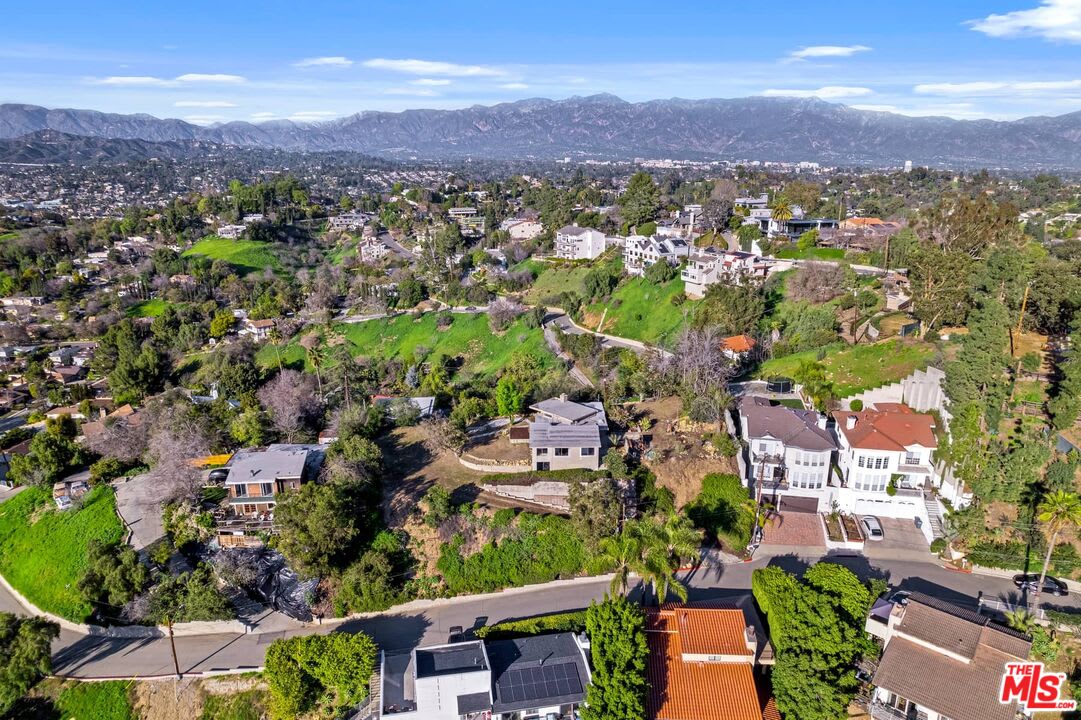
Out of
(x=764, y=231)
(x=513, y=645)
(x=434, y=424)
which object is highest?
(x=764, y=231)


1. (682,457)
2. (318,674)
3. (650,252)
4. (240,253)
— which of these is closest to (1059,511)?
(682,457)

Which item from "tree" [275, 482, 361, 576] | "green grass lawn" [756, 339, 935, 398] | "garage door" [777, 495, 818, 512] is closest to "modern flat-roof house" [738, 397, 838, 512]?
"garage door" [777, 495, 818, 512]

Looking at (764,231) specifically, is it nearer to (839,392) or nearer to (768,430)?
(839,392)

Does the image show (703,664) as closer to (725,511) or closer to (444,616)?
(725,511)

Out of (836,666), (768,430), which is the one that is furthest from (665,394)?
(836,666)

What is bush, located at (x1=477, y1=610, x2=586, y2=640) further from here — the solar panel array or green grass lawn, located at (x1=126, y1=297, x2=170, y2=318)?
green grass lawn, located at (x1=126, y1=297, x2=170, y2=318)

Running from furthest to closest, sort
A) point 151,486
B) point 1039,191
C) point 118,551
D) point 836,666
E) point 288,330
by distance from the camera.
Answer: point 1039,191 → point 288,330 → point 151,486 → point 118,551 → point 836,666
